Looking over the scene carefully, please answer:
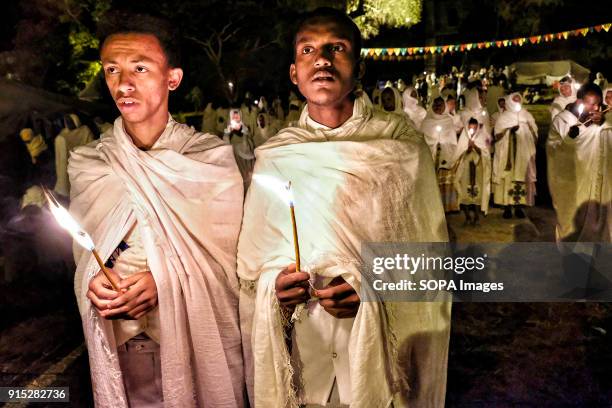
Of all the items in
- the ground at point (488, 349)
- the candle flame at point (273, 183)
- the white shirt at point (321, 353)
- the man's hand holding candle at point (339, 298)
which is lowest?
the ground at point (488, 349)

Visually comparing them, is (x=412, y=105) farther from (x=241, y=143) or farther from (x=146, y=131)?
(x=146, y=131)

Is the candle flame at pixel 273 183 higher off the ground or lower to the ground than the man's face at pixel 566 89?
lower

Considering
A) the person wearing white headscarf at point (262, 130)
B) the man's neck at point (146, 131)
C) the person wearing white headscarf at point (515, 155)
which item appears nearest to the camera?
the man's neck at point (146, 131)

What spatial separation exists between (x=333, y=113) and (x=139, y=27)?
3.16 ft

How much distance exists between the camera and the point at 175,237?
2.69m

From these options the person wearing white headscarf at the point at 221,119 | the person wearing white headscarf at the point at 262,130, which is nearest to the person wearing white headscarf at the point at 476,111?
the person wearing white headscarf at the point at 262,130

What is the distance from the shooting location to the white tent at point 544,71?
82.6 feet

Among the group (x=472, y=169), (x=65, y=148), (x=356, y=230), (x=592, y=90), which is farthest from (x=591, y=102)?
(x=65, y=148)

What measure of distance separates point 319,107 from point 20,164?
7358 mm

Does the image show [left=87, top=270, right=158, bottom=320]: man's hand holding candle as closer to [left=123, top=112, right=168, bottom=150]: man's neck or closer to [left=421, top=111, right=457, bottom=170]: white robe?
[left=123, top=112, right=168, bottom=150]: man's neck

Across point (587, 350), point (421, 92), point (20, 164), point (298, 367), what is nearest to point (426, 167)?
point (298, 367)

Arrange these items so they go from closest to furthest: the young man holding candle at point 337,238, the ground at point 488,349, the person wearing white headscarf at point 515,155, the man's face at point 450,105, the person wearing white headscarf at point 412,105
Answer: the young man holding candle at point 337,238, the ground at point 488,349, the person wearing white headscarf at point 515,155, the man's face at point 450,105, the person wearing white headscarf at point 412,105

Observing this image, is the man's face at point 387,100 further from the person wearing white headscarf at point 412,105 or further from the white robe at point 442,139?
the person wearing white headscarf at point 412,105

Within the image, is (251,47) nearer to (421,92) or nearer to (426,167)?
(421,92)
